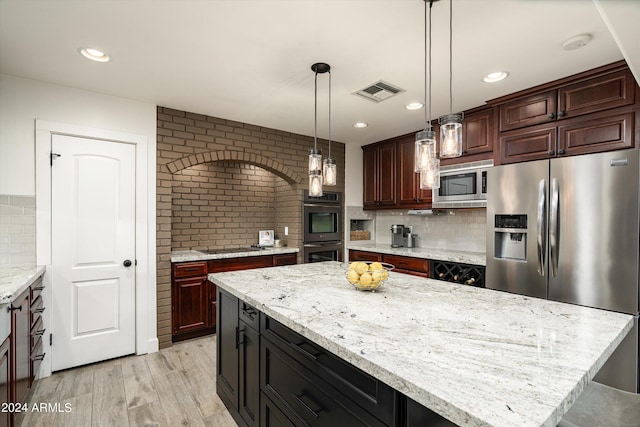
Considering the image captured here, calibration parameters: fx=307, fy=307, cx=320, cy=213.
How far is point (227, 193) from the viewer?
4.32 m

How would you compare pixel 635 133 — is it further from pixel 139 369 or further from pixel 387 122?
pixel 139 369

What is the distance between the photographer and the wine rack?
9.91ft

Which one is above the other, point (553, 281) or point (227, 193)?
point (227, 193)

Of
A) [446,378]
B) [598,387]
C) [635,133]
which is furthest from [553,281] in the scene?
[446,378]

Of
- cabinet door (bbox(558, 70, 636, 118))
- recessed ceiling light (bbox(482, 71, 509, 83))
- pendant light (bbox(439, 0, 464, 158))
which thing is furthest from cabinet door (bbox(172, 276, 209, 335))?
cabinet door (bbox(558, 70, 636, 118))

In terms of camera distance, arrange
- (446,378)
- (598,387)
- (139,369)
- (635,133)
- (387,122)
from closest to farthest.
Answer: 1. (446,378)
2. (598,387)
3. (635,133)
4. (139,369)
5. (387,122)

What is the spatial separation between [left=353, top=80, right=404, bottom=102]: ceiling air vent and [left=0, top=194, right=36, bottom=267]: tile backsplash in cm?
300

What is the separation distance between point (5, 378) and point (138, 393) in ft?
3.04

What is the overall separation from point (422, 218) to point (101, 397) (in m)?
3.94

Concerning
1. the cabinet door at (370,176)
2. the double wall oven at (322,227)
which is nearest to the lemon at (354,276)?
the double wall oven at (322,227)

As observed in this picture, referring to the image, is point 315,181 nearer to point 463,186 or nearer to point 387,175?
point 463,186

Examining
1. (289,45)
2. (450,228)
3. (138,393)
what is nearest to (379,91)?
(289,45)

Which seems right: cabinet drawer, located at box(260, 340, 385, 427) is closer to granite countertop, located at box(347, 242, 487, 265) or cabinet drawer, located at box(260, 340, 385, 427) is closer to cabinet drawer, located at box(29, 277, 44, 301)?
cabinet drawer, located at box(29, 277, 44, 301)

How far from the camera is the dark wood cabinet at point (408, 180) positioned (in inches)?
155
